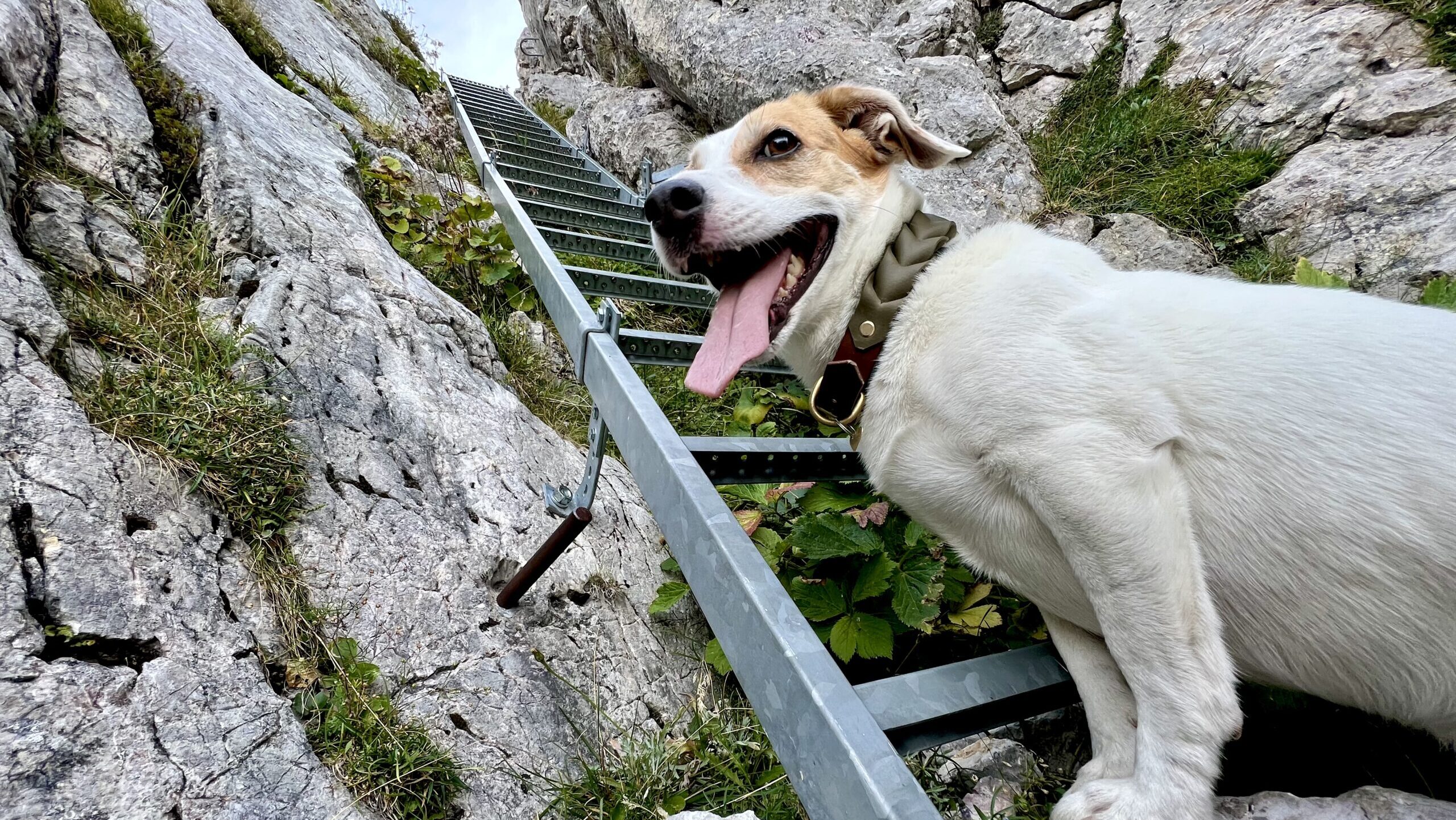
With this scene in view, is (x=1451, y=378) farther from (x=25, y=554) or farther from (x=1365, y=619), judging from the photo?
(x=25, y=554)

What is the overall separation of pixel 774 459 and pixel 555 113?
8.60 meters

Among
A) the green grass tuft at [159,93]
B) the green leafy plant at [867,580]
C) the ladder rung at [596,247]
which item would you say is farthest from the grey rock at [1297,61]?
the green grass tuft at [159,93]

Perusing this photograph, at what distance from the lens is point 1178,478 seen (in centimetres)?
129

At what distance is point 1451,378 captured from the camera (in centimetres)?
119

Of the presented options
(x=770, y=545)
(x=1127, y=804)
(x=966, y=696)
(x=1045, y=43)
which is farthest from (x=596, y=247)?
(x=1045, y=43)

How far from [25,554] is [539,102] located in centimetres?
958

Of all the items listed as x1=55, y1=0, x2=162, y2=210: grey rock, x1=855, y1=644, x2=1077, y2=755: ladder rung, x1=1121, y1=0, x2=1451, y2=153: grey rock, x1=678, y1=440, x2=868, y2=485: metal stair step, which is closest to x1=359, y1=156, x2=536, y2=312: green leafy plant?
x1=55, y1=0, x2=162, y2=210: grey rock

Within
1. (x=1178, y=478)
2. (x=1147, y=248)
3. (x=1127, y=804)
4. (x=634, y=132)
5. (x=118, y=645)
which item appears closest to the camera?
(x=1127, y=804)

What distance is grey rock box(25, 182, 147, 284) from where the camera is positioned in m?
2.16

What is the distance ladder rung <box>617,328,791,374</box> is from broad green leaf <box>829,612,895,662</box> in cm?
103

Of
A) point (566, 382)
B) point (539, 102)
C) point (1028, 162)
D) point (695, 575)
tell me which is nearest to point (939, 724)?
point (695, 575)

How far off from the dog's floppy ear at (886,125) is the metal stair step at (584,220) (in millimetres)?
2138

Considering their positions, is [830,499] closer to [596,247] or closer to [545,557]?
[545,557]

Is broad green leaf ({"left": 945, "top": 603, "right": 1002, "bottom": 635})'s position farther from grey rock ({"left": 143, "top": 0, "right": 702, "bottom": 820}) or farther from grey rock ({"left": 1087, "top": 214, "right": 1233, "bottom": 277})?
grey rock ({"left": 1087, "top": 214, "right": 1233, "bottom": 277})
